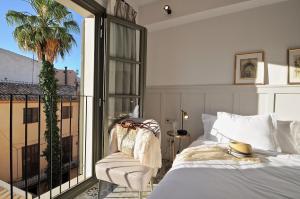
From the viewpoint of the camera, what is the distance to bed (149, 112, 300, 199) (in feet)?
3.18

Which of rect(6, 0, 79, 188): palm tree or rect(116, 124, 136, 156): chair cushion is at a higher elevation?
rect(6, 0, 79, 188): palm tree

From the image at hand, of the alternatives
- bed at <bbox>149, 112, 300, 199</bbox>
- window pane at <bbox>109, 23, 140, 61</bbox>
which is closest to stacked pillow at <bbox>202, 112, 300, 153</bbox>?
bed at <bbox>149, 112, 300, 199</bbox>

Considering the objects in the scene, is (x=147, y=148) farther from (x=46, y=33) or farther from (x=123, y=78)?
(x=46, y=33)

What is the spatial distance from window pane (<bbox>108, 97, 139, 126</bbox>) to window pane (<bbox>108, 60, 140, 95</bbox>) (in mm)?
105

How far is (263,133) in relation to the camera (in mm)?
1936

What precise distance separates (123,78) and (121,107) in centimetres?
41

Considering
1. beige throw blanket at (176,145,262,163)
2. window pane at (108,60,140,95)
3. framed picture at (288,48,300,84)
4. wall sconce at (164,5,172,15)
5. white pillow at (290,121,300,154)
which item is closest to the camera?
beige throw blanket at (176,145,262,163)

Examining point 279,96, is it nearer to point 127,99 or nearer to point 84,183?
point 127,99

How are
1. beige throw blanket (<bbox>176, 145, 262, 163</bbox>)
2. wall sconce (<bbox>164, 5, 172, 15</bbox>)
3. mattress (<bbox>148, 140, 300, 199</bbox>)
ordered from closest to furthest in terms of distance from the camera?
mattress (<bbox>148, 140, 300, 199</bbox>)
beige throw blanket (<bbox>176, 145, 262, 163</bbox>)
wall sconce (<bbox>164, 5, 172, 15</bbox>)

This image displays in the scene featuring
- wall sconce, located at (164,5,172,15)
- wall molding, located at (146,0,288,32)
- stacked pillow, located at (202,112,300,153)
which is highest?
wall sconce, located at (164,5,172,15)

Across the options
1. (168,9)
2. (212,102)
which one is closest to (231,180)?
(212,102)

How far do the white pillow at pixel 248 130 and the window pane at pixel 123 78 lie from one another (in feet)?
4.24

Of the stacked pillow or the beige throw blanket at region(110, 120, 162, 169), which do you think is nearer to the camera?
the beige throw blanket at region(110, 120, 162, 169)

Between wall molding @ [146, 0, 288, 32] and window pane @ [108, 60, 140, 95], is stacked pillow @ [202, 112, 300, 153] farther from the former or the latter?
wall molding @ [146, 0, 288, 32]
